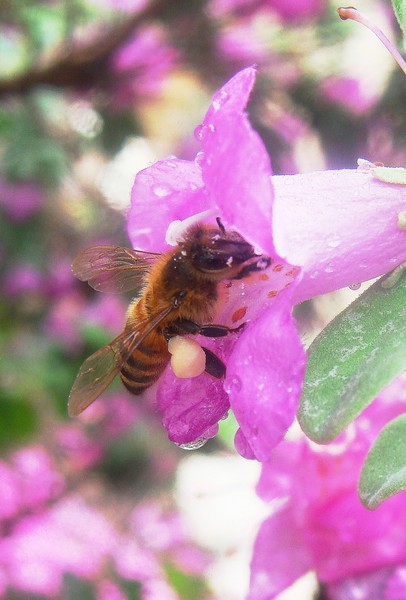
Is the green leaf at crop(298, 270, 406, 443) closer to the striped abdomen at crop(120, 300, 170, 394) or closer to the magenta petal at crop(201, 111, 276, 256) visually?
the magenta petal at crop(201, 111, 276, 256)

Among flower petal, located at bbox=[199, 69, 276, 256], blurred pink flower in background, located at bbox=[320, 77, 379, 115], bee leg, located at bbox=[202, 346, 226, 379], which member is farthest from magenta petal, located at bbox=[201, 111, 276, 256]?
blurred pink flower in background, located at bbox=[320, 77, 379, 115]

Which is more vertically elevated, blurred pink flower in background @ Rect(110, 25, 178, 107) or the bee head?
the bee head

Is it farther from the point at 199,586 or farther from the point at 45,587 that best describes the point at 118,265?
the point at 45,587

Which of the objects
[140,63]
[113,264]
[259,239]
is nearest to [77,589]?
[113,264]

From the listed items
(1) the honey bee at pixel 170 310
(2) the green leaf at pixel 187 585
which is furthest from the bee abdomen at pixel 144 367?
(2) the green leaf at pixel 187 585

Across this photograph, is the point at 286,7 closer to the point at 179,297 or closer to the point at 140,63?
the point at 140,63

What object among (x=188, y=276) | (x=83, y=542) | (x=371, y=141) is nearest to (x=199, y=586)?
(x=83, y=542)

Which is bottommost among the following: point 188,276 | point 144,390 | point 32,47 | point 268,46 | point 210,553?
point 210,553
